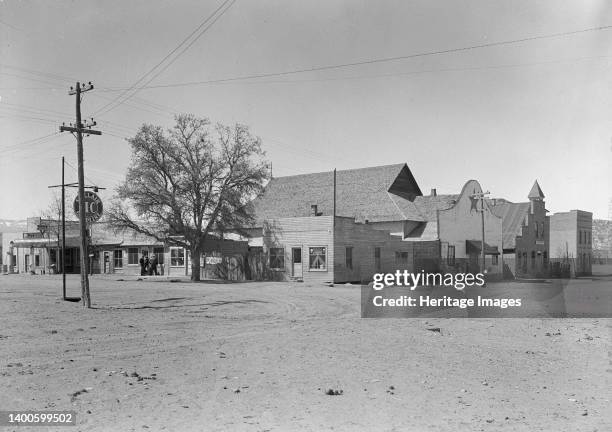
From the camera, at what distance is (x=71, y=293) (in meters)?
25.2

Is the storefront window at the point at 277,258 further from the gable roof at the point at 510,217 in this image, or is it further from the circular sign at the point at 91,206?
the gable roof at the point at 510,217

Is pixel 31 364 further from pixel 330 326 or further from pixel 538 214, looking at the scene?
pixel 538 214

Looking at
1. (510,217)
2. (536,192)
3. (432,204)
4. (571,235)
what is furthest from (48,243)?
(571,235)

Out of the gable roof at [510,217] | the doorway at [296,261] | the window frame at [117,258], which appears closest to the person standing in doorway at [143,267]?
the window frame at [117,258]

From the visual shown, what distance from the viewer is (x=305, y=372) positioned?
9766 millimetres

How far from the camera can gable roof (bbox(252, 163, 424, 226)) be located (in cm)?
5019

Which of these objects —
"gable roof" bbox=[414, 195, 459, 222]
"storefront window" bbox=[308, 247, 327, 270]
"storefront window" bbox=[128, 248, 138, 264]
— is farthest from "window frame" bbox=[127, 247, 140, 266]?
"gable roof" bbox=[414, 195, 459, 222]

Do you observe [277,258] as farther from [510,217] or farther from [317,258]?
[510,217]

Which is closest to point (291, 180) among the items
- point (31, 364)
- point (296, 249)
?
point (296, 249)

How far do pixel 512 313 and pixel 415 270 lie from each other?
24951mm

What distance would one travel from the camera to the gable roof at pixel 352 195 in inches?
1976

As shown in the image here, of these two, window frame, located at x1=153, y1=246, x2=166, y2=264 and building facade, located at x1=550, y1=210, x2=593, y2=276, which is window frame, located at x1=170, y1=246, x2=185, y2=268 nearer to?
window frame, located at x1=153, y1=246, x2=166, y2=264

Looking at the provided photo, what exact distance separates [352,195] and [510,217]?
1351cm

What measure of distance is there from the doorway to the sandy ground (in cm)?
1983
